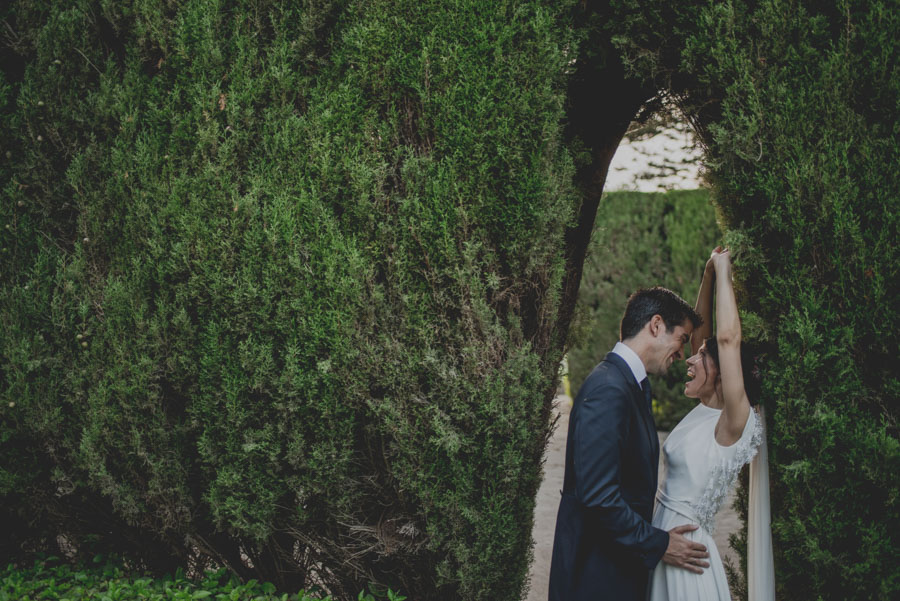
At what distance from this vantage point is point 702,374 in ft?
10.5

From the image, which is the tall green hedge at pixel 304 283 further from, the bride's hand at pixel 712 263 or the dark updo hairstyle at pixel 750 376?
the dark updo hairstyle at pixel 750 376

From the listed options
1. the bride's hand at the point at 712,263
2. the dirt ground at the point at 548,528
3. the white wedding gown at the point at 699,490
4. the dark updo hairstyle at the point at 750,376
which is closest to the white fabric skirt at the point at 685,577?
the white wedding gown at the point at 699,490

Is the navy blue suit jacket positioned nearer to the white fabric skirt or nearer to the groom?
the groom

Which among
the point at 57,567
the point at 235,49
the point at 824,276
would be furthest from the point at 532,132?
the point at 57,567

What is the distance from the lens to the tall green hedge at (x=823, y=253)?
8.77 ft

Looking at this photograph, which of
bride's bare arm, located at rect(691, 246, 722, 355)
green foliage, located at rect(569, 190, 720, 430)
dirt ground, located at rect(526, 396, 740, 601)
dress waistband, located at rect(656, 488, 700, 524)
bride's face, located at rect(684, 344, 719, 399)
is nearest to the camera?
dress waistband, located at rect(656, 488, 700, 524)

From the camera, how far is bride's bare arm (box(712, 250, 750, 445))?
9.18 feet

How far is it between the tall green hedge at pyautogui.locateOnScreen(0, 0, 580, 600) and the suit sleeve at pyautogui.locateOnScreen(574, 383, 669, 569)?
1.34ft

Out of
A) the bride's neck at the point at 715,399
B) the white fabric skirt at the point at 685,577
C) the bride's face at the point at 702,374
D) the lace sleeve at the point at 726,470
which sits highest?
the bride's face at the point at 702,374

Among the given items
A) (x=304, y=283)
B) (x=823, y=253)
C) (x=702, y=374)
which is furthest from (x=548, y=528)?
(x=823, y=253)

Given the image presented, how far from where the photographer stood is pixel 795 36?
2.84 metres

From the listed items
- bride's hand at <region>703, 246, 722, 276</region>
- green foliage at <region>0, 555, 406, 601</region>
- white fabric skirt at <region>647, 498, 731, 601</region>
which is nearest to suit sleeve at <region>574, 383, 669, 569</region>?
white fabric skirt at <region>647, 498, 731, 601</region>

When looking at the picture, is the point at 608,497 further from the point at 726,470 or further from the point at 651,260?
the point at 651,260

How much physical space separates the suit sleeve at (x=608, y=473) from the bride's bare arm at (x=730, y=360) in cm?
45
